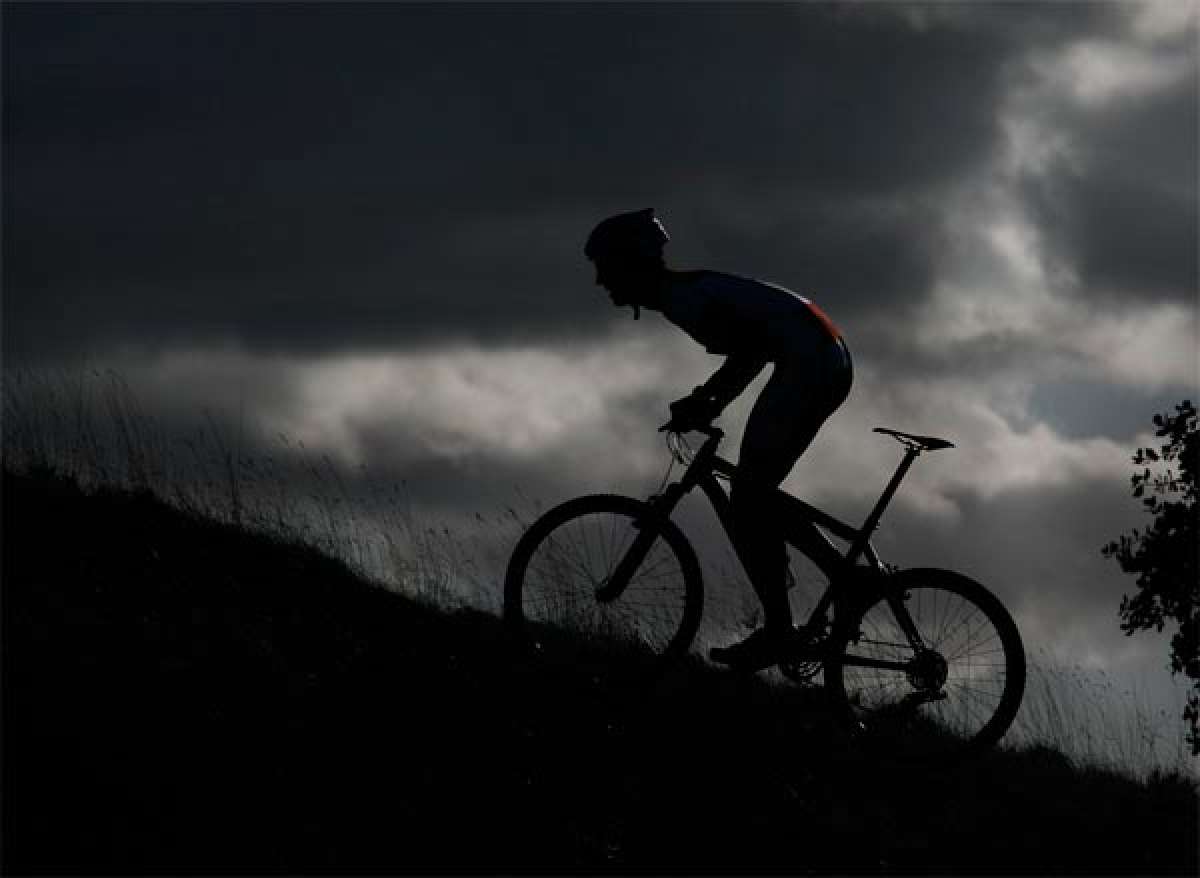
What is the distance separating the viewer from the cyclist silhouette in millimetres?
9125

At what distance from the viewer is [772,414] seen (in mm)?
9125

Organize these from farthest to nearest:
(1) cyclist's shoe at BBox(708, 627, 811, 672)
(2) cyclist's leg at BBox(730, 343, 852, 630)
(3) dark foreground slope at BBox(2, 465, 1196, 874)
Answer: (1) cyclist's shoe at BBox(708, 627, 811, 672), (2) cyclist's leg at BBox(730, 343, 852, 630), (3) dark foreground slope at BBox(2, 465, 1196, 874)

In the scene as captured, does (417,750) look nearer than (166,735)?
No

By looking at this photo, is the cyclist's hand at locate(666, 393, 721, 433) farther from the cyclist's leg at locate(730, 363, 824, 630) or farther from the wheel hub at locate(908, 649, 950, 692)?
the wheel hub at locate(908, 649, 950, 692)

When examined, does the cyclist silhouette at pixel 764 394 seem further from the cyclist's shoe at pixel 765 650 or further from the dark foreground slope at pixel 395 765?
the dark foreground slope at pixel 395 765

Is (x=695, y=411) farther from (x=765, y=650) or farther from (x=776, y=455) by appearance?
(x=765, y=650)

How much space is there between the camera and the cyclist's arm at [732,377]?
30.5 ft

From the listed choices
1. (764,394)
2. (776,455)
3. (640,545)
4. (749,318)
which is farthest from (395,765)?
(749,318)

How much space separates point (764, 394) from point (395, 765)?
10.2ft

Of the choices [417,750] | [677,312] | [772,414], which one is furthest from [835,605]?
[417,750]

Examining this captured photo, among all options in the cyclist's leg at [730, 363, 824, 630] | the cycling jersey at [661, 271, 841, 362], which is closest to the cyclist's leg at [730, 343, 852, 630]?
the cyclist's leg at [730, 363, 824, 630]

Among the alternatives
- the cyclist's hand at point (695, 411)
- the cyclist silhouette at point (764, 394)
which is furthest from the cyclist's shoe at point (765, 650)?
the cyclist's hand at point (695, 411)

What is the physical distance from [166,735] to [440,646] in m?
2.55

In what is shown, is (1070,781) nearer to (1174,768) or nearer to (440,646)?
(1174,768)
